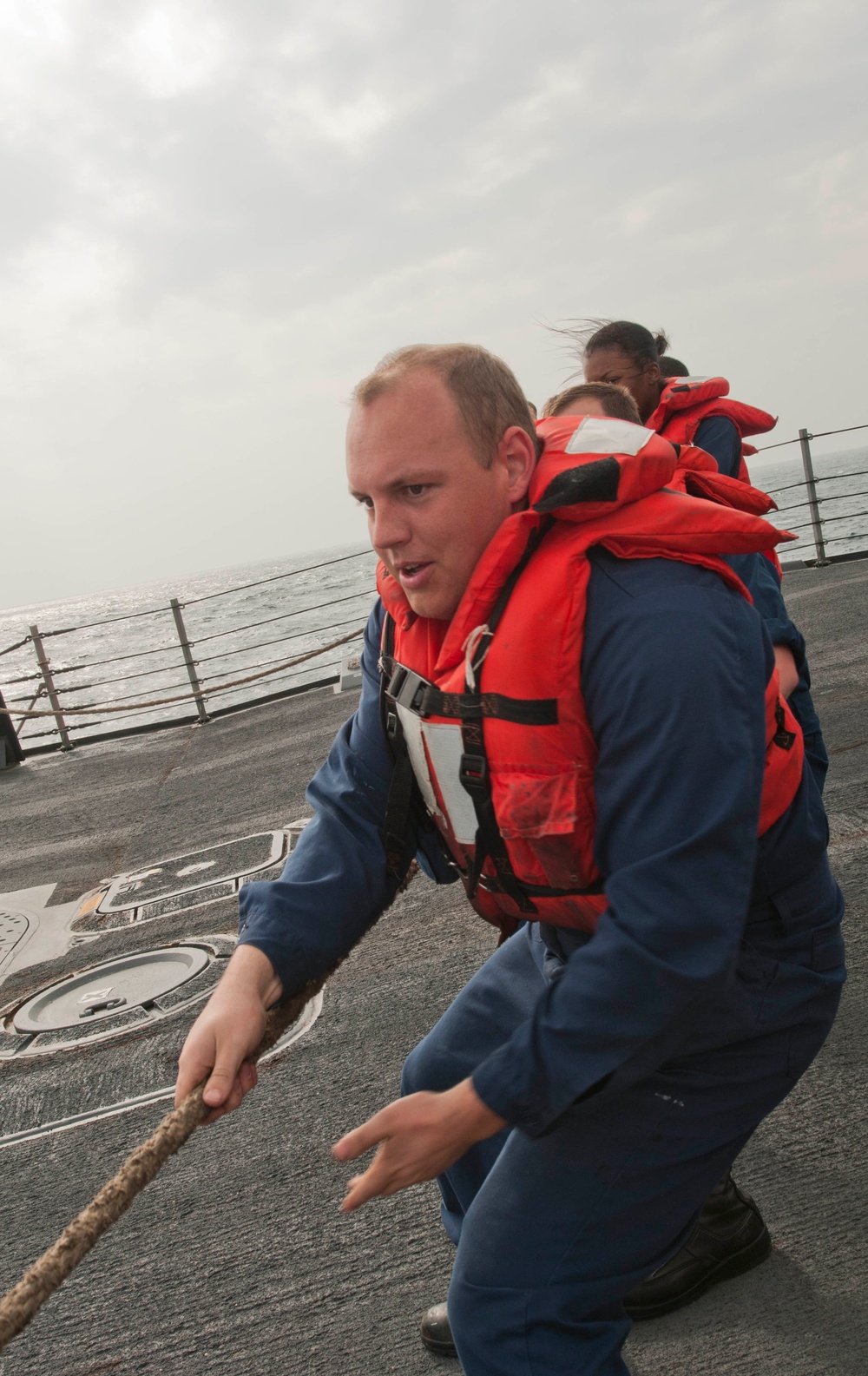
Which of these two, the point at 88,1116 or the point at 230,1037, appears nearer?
the point at 230,1037

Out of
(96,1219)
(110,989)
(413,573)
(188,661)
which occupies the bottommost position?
(110,989)

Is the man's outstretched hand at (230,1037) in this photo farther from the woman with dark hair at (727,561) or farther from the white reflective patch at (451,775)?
the woman with dark hair at (727,561)

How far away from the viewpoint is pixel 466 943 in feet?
12.6

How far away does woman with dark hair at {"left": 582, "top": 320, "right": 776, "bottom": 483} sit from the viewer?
2920 millimetres

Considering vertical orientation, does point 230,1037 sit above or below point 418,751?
below

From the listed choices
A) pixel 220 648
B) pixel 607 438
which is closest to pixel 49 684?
pixel 607 438

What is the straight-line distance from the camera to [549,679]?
1.47m

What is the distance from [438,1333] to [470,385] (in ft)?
5.95

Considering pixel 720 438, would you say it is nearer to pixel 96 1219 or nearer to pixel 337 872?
pixel 337 872

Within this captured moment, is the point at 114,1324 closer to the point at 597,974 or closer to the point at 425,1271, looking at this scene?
the point at 425,1271

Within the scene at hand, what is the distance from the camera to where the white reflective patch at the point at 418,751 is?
1.71 m

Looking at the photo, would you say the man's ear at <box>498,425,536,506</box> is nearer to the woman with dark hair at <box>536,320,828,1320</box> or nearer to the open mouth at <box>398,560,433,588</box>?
the open mouth at <box>398,560,433,588</box>

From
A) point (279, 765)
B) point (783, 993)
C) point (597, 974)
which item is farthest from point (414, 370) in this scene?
point (279, 765)

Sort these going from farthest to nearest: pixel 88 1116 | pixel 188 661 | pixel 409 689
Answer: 1. pixel 188 661
2. pixel 88 1116
3. pixel 409 689
